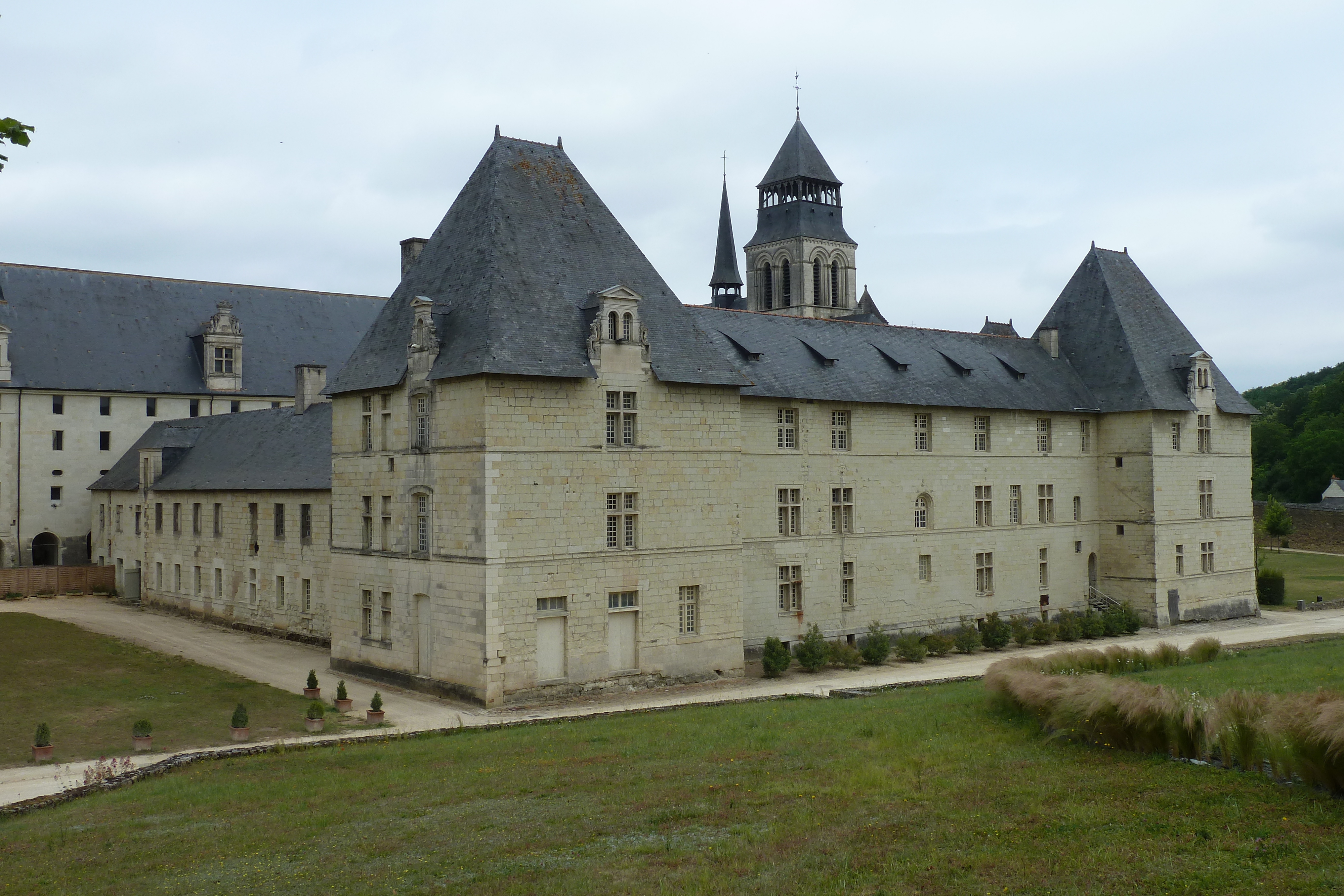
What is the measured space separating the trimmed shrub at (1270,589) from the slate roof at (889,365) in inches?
518

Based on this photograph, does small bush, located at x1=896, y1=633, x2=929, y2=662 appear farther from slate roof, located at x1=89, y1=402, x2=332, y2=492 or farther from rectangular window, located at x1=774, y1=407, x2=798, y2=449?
slate roof, located at x1=89, y1=402, x2=332, y2=492

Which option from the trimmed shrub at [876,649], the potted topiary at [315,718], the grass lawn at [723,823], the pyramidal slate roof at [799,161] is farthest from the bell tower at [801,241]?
the grass lawn at [723,823]

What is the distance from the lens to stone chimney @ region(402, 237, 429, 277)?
1554 inches

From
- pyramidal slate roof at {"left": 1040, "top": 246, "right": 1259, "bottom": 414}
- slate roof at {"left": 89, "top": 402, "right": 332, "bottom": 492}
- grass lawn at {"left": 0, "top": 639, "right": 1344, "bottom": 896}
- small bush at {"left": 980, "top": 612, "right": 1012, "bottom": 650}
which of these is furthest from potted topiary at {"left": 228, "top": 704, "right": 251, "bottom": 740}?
pyramidal slate roof at {"left": 1040, "top": 246, "right": 1259, "bottom": 414}

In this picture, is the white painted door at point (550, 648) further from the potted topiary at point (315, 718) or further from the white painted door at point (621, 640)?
the potted topiary at point (315, 718)

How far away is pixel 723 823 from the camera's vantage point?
12461 millimetres

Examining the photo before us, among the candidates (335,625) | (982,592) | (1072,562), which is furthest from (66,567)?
(1072,562)

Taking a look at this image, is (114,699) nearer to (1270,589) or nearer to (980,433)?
(980,433)

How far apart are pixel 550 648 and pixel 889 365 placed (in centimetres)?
1718

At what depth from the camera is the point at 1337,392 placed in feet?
306

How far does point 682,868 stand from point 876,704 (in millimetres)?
11234

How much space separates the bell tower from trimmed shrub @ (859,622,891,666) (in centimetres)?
5840

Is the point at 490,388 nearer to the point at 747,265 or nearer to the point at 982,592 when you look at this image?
the point at 982,592

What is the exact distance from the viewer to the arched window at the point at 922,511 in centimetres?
3647
